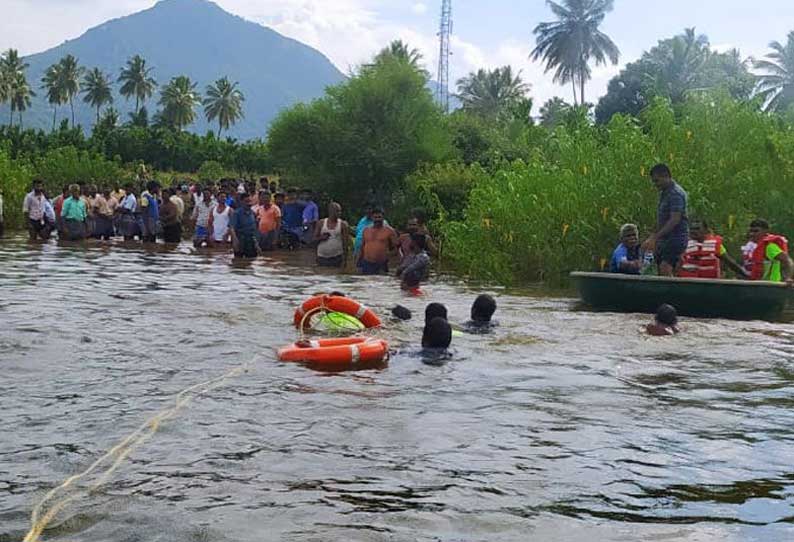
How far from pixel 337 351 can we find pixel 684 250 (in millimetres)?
6123

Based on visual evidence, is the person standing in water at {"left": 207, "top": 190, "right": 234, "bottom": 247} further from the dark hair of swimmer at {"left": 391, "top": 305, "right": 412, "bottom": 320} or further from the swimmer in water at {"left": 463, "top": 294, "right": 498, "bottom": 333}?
the swimmer in water at {"left": 463, "top": 294, "right": 498, "bottom": 333}

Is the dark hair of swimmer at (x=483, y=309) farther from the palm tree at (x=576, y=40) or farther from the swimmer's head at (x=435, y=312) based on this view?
the palm tree at (x=576, y=40)

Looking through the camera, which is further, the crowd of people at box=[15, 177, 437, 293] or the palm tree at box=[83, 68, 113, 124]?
the palm tree at box=[83, 68, 113, 124]

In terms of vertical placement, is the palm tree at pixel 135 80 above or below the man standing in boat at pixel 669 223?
above

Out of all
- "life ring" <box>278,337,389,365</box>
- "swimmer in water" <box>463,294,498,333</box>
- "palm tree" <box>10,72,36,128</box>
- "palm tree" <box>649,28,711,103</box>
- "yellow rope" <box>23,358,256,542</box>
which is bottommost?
"yellow rope" <box>23,358,256,542</box>

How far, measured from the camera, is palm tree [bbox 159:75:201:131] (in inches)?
3607

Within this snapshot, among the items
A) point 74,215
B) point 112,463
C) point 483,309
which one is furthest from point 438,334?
point 74,215

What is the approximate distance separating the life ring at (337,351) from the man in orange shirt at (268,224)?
1480 cm

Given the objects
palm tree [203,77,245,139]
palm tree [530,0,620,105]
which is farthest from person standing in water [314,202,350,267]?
palm tree [203,77,245,139]

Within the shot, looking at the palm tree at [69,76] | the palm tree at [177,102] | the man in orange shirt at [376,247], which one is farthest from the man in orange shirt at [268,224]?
the palm tree at [69,76]

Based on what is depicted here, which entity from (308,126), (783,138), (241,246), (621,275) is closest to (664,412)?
(621,275)

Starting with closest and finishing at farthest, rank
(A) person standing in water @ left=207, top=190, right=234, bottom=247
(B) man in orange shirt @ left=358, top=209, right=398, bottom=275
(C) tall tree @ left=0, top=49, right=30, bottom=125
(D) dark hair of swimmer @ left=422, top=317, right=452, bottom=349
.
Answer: (D) dark hair of swimmer @ left=422, top=317, right=452, bottom=349 → (B) man in orange shirt @ left=358, top=209, right=398, bottom=275 → (A) person standing in water @ left=207, top=190, right=234, bottom=247 → (C) tall tree @ left=0, top=49, right=30, bottom=125

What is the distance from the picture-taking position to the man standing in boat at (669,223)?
1258 cm

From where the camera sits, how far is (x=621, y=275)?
12750 millimetres
